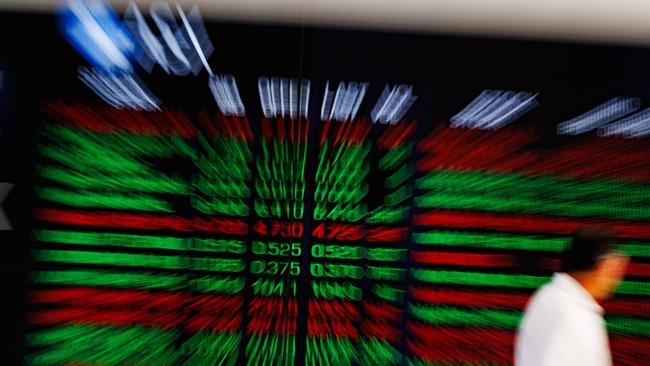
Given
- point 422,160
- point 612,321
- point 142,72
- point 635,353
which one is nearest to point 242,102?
point 142,72

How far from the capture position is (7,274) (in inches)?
103

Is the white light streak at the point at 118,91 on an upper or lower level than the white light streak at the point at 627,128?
upper

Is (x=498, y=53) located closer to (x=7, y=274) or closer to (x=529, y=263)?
(x=529, y=263)

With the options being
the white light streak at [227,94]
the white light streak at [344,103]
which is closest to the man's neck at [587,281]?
the white light streak at [344,103]

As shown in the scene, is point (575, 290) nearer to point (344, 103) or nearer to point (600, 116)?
point (600, 116)

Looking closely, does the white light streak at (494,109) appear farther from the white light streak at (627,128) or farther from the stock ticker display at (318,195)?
the white light streak at (627,128)

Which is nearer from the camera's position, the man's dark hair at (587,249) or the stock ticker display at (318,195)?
the man's dark hair at (587,249)

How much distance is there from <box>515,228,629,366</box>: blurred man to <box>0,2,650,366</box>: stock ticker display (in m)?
0.73

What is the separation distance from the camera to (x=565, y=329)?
5.54 feet

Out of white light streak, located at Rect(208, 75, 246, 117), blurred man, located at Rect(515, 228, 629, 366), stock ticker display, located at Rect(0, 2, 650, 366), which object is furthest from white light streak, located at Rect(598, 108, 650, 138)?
white light streak, located at Rect(208, 75, 246, 117)

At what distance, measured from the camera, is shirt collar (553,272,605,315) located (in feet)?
5.75

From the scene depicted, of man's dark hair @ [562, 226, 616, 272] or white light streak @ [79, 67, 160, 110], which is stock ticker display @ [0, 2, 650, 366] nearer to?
white light streak @ [79, 67, 160, 110]

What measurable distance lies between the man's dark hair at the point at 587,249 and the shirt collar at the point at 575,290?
0.04 metres

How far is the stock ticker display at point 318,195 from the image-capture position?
254 cm
